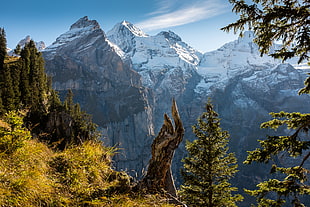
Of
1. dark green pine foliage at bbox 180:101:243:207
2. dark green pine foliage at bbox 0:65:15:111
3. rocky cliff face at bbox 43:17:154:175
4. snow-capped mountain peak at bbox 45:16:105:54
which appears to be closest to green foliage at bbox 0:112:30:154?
dark green pine foliage at bbox 180:101:243:207

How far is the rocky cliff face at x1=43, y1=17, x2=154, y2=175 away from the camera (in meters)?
141

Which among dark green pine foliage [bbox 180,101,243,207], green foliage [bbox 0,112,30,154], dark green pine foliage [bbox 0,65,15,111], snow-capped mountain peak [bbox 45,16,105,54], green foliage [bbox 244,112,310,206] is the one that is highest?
snow-capped mountain peak [bbox 45,16,105,54]

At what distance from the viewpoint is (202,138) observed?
13.3m

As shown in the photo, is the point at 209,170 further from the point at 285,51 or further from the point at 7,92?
the point at 7,92

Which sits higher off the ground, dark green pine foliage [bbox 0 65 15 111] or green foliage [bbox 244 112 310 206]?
dark green pine foliage [bbox 0 65 15 111]

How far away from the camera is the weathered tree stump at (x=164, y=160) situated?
5.84 metres

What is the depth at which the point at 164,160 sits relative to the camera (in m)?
6.50

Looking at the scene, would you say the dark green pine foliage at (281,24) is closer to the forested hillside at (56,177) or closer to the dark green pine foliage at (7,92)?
the forested hillside at (56,177)

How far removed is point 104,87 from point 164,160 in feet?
514

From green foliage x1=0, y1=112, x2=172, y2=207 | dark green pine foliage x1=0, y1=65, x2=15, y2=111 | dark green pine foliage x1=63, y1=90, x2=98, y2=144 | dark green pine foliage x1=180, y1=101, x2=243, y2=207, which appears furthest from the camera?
dark green pine foliage x1=0, y1=65, x2=15, y2=111

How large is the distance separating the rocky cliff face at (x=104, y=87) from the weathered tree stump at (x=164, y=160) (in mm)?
126575

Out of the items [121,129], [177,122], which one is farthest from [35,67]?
[121,129]

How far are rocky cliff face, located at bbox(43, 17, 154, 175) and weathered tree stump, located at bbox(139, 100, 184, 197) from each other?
415 feet

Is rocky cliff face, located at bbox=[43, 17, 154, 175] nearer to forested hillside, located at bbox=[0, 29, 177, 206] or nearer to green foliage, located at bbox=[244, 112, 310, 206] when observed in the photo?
green foliage, located at bbox=[244, 112, 310, 206]
